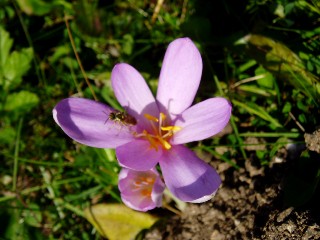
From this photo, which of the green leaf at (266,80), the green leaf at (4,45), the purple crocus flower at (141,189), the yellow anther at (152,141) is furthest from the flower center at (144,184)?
the green leaf at (4,45)

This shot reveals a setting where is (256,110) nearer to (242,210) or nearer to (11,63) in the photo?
(242,210)

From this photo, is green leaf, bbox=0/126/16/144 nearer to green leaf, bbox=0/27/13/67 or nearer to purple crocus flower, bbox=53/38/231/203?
green leaf, bbox=0/27/13/67

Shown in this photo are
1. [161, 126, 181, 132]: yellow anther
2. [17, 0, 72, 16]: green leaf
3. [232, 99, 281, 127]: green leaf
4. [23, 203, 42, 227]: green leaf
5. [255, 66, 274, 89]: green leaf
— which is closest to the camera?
[161, 126, 181, 132]: yellow anther

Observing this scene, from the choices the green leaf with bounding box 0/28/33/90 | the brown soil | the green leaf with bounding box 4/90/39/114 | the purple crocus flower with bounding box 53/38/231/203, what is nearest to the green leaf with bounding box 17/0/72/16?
the green leaf with bounding box 0/28/33/90

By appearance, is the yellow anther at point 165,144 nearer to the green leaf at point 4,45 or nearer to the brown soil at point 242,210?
the brown soil at point 242,210

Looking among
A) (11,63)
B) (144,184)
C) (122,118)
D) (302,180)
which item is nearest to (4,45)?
(11,63)

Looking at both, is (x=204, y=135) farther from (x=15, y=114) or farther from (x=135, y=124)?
(x=15, y=114)
